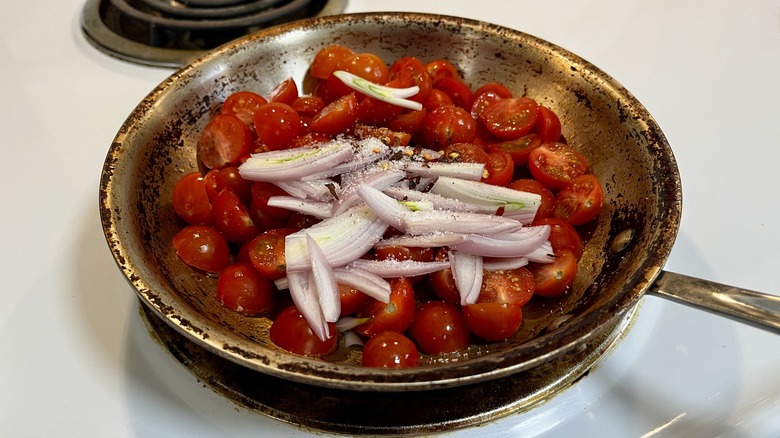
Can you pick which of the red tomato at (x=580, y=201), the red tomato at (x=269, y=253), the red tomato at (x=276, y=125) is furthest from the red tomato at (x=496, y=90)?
the red tomato at (x=269, y=253)

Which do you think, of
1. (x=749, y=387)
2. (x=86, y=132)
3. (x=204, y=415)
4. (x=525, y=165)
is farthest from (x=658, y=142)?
(x=86, y=132)

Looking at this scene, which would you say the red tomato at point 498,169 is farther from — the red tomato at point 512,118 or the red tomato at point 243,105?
the red tomato at point 243,105

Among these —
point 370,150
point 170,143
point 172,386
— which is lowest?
point 172,386

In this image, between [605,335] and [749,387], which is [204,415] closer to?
[605,335]

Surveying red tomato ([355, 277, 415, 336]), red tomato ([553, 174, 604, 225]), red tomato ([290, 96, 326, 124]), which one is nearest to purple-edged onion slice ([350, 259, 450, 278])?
red tomato ([355, 277, 415, 336])

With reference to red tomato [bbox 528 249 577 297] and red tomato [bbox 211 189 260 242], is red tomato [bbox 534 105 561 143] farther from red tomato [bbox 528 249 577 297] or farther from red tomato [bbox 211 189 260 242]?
red tomato [bbox 211 189 260 242]

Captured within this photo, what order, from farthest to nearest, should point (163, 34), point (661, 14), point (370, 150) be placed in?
point (661, 14) < point (163, 34) < point (370, 150)

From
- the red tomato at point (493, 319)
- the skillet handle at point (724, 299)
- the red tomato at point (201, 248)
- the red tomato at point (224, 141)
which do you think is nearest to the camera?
the skillet handle at point (724, 299)
